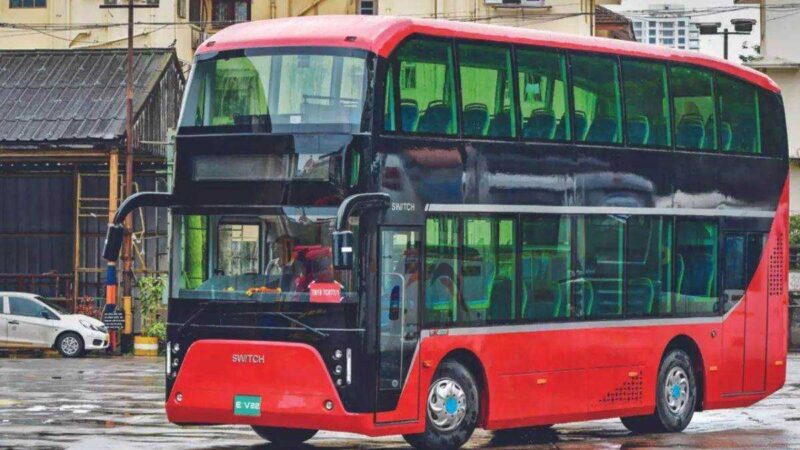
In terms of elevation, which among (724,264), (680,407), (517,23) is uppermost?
(517,23)

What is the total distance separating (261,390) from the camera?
1748cm

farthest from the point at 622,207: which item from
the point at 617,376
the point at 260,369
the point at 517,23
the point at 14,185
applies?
the point at 517,23

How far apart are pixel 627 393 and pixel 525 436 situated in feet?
4.00

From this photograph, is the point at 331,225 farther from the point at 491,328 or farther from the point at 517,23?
the point at 517,23

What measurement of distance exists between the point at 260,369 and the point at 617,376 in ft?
16.1

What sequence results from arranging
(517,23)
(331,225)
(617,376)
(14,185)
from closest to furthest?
1. (331,225)
2. (617,376)
3. (14,185)
4. (517,23)

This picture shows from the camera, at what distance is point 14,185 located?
49281 mm

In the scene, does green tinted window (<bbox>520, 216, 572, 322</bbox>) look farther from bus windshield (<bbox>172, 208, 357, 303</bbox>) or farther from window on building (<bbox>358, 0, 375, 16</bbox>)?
window on building (<bbox>358, 0, 375, 16</bbox>)

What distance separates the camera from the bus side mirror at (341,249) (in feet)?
54.7

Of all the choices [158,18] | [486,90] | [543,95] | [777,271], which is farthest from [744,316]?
[158,18]

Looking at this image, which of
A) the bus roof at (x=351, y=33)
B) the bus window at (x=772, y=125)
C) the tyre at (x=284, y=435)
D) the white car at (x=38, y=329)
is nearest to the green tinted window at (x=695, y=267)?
the bus window at (x=772, y=125)

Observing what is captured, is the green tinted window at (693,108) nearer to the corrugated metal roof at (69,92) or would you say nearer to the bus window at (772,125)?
the bus window at (772,125)

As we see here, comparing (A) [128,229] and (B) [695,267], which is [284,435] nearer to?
(B) [695,267]

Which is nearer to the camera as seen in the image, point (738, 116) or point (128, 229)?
point (738, 116)
